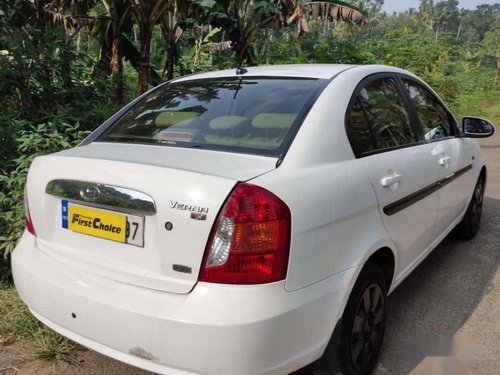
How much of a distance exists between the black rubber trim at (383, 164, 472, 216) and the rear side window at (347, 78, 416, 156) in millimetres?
309

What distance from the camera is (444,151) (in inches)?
139

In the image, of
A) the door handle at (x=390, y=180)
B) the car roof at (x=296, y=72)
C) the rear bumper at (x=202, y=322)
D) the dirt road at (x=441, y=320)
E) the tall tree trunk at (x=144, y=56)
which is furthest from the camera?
the tall tree trunk at (x=144, y=56)

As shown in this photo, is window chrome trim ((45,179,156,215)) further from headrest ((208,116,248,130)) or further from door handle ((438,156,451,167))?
door handle ((438,156,451,167))

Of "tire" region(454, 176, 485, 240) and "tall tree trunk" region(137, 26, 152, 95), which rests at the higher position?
"tall tree trunk" region(137, 26, 152, 95)

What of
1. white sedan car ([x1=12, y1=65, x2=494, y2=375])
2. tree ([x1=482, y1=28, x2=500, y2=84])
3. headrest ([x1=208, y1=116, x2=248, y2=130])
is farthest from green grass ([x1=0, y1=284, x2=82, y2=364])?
tree ([x1=482, y1=28, x2=500, y2=84])

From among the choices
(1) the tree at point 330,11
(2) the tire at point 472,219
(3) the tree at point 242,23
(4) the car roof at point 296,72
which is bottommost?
(2) the tire at point 472,219

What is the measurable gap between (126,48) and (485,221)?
6775mm

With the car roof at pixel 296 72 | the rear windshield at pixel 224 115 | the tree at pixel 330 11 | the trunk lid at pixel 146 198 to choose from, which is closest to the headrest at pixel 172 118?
the rear windshield at pixel 224 115

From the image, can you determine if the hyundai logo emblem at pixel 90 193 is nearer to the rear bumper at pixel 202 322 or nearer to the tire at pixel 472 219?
the rear bumper at pixel 202 322

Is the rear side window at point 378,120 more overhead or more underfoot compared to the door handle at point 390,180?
more overhead

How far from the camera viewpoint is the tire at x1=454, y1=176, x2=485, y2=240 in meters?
4.55

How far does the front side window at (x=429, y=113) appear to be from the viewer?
3375mm

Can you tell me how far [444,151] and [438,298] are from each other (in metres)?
1.07

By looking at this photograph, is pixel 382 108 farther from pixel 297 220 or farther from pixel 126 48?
pixel 126 48
